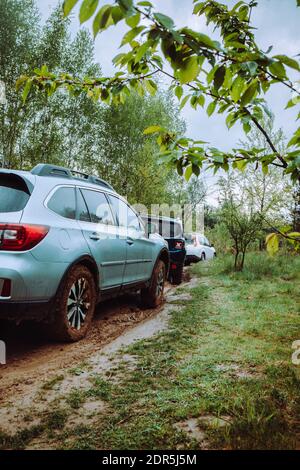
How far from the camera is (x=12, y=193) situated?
308 centimetres

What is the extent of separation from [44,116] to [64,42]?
4.40 m

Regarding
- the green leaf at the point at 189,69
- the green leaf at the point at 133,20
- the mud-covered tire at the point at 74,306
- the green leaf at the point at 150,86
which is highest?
the green leaf at the point at 150,86

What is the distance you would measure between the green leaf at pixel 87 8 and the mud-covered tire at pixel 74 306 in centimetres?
255

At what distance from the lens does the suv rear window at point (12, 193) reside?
2.99 m

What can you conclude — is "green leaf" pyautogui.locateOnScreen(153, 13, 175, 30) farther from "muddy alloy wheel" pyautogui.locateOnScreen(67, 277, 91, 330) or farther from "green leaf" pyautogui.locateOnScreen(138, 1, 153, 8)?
"muddy alloy wheel" pyautogui.locateOnScreen(67, 277, 91, 330)

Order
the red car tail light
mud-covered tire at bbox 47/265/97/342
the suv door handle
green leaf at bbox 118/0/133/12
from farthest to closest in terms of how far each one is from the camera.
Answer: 1. the suv door handle
2. mud-covered tire at bbox 47/265/97/342
3. the red car tail light
4. green leaf at bbox 118/0/133/12

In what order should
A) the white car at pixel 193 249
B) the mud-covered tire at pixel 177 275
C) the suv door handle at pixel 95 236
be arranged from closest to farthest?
the suv door handle at pixel 95 236 → the mud-covered tire at pixel 177 275 → the white car at pixel 193 249

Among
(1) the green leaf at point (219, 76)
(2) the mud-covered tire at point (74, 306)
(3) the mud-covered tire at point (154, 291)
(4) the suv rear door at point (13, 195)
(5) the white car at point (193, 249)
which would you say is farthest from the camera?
(5) the white car at point (193, 249)

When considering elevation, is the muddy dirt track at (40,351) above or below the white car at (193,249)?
below

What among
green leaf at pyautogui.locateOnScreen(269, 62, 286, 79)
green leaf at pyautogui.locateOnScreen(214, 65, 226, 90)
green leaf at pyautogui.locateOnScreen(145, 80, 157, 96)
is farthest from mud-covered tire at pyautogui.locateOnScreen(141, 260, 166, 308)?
green leaf at pyautogui.locateOnScreen(269, 62, 286, 79)

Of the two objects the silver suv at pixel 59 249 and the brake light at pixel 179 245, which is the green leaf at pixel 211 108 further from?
the brake light at pixel 179 245

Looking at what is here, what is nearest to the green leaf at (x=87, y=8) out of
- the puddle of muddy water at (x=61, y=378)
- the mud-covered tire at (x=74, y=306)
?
the puddle of muddy water at (x=61, y=378)

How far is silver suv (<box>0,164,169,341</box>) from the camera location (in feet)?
9.32

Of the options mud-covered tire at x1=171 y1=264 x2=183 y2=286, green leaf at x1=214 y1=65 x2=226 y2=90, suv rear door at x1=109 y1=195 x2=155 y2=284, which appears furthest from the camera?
mud-covered tire at x1=171 y1=264 x2=183 y2=286
